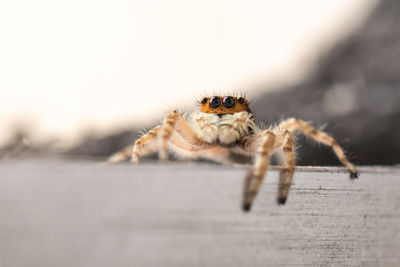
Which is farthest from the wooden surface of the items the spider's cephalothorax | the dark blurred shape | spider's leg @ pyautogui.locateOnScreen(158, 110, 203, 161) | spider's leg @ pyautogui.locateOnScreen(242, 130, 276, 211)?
the dark blurred shape

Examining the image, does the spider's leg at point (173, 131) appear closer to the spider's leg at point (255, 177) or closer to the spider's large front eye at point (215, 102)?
the spider's large front eye at point (215, 102)

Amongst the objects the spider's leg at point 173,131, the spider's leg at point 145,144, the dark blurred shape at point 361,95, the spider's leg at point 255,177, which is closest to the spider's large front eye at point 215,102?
the spider's leg at point 173,131

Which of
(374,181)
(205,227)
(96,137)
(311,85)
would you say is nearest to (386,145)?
(311,85)

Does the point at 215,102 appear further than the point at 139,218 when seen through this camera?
Yes

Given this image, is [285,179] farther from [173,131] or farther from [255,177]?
[173,131]

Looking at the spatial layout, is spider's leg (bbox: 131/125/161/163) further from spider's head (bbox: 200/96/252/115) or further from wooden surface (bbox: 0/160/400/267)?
wooden surface (bbox: 0/160/400/267)

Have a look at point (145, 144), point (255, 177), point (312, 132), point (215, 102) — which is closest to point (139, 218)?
point (255, 177)
